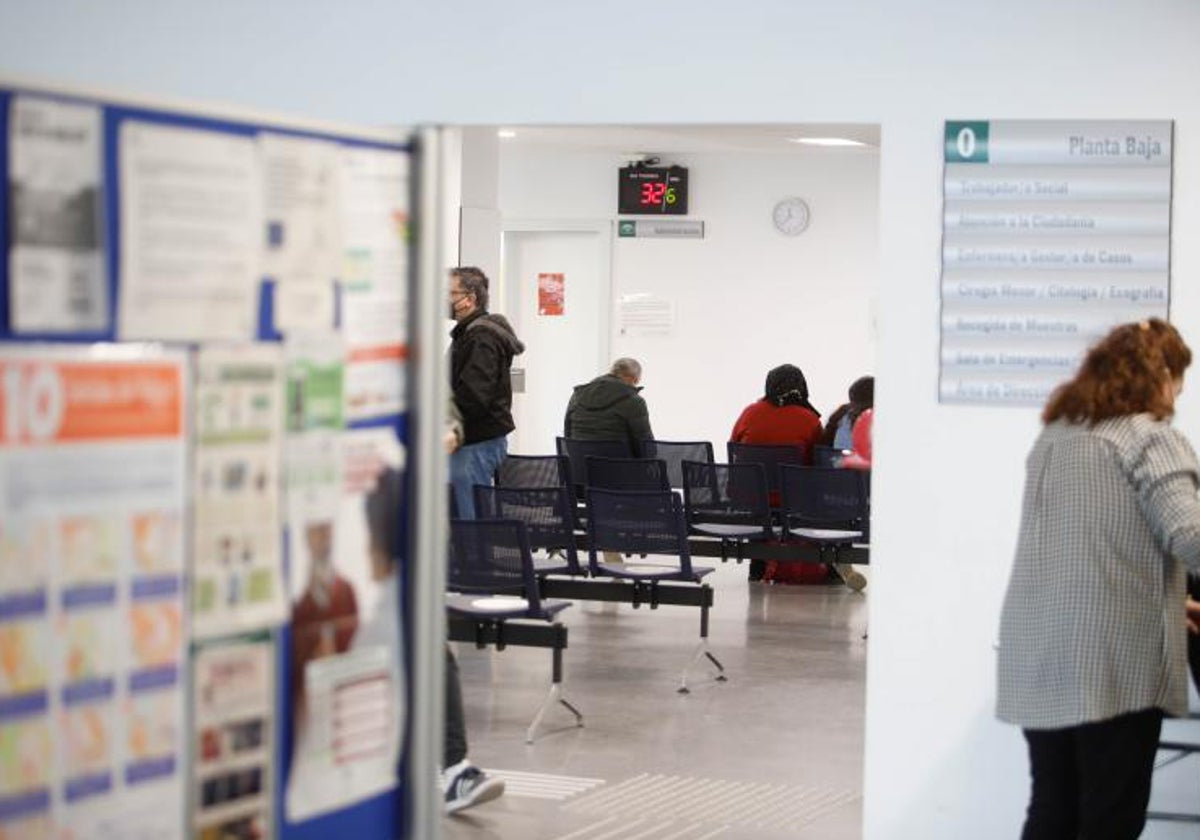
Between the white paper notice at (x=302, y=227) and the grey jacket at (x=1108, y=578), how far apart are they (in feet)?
6.42

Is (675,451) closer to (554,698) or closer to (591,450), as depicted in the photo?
(591,450)

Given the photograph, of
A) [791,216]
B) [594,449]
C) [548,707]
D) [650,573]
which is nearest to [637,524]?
[650,573]

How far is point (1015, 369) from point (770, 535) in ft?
15.5

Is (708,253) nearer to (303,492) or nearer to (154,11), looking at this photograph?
(154,11)

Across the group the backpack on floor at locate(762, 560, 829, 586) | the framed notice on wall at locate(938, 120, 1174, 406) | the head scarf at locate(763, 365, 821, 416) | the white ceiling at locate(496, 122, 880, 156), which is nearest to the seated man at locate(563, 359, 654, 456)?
the head scarf at locate(763, 365, 821, 416)

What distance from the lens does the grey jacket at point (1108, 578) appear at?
407cm

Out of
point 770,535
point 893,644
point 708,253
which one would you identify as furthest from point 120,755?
point 708,253

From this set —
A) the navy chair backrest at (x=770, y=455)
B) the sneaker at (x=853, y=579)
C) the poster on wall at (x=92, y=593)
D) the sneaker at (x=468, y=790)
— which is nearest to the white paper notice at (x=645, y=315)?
the sneaker at (x=853, y=579)

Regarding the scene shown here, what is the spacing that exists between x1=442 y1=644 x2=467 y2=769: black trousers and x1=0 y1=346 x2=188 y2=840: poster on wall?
3.40 m

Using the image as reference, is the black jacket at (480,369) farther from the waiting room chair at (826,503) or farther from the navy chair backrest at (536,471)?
the waiting room chair at (826,503)

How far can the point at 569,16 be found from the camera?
225 inches

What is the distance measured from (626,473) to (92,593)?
8.21 m

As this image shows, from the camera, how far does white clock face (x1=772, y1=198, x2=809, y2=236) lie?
1588 centimetres

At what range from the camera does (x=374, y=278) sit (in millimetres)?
2859
